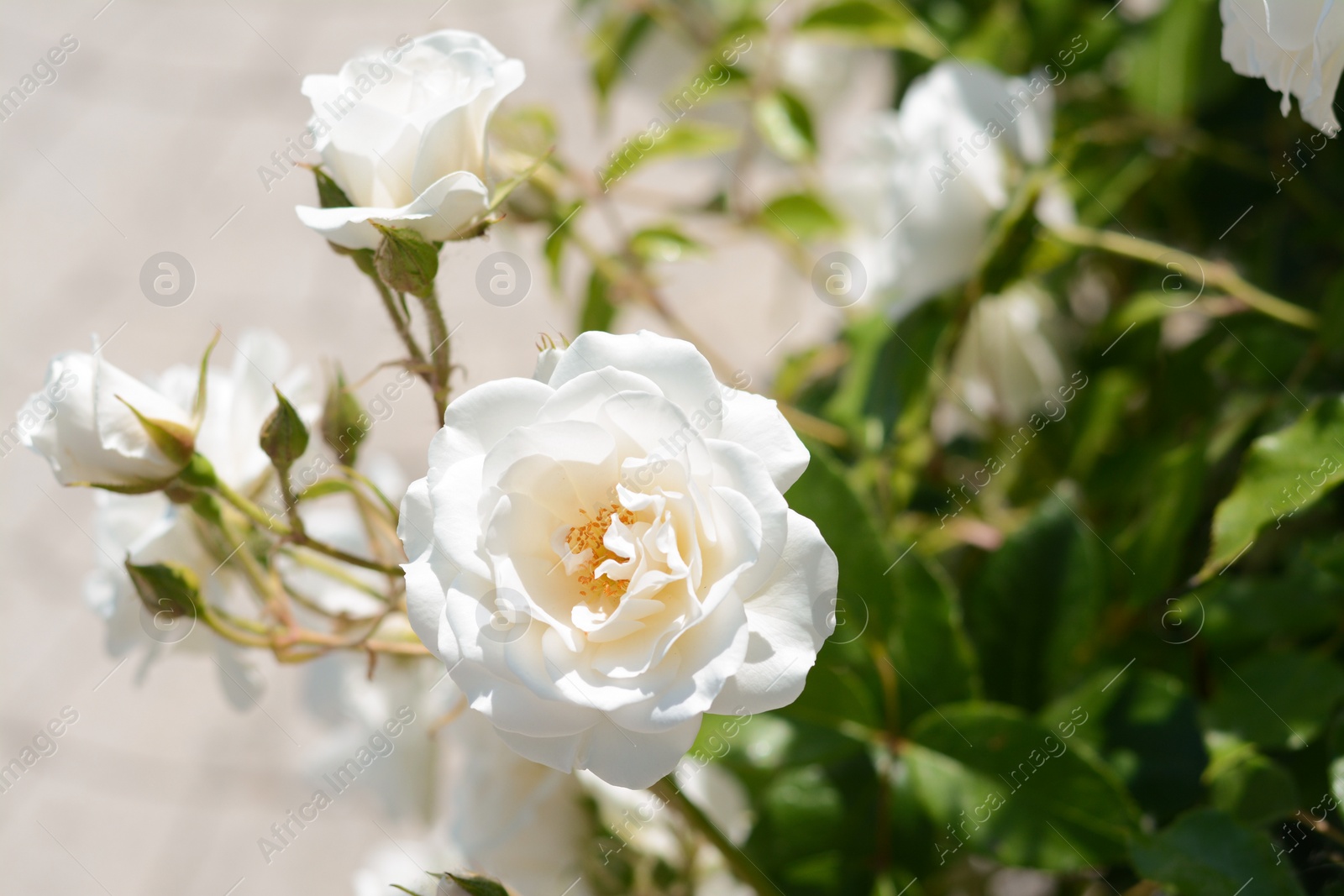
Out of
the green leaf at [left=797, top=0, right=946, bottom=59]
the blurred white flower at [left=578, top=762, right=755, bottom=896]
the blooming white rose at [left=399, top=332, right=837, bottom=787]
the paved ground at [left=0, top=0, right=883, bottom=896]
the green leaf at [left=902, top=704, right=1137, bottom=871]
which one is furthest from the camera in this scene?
the paved ground at [left=0, top=0, right=883, bottom=896]

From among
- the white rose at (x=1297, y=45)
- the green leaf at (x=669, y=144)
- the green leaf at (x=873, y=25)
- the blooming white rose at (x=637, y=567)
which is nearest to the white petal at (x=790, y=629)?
the blooming white rose at (x=637, y=567)

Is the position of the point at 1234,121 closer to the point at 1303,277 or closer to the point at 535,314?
the point at 1303,277

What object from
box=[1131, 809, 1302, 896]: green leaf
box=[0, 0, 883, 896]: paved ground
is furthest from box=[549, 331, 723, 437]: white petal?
box=[0, 0, 883, 896]: paved ground

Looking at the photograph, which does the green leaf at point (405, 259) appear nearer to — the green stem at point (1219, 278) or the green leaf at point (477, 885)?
the green leaf at point (477, 885)

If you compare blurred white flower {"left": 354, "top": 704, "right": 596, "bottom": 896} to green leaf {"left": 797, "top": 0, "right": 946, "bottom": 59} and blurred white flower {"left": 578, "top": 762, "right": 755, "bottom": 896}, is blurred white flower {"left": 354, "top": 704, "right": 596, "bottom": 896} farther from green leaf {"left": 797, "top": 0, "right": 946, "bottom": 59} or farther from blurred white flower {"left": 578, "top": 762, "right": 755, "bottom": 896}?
green leaf {"left": 797, "top": 0, "right": 946, "bottom": 59}

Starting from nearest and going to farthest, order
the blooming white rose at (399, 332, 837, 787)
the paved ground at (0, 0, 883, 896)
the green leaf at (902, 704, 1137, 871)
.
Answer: the blooming white rose at (399, 332, 837, 787) < the green leaf at (902, 704, 1137, 871) < the paved ground at (0, 0, 883, 896)
